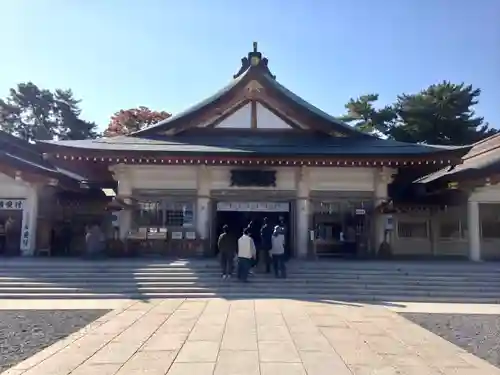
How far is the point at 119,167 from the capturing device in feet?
56.3

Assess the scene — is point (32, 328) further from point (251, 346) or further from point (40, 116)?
point (40, 116)

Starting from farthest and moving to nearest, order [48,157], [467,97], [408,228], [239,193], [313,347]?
1. [467,97]
2. [408,228]
3. [239,193]
4. [48,157]
5. [313,347]

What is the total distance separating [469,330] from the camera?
8.41m

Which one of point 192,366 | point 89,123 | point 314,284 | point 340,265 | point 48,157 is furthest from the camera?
point 89,123

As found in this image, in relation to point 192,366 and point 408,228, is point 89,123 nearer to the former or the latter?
point 408,228

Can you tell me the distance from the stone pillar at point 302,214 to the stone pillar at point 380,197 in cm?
267

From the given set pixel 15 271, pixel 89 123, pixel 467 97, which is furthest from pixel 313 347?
pixel 89 123

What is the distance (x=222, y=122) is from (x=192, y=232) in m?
5.02

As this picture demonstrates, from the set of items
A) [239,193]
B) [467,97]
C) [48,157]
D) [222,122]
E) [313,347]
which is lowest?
[313,347]

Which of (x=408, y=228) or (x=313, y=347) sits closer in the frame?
(x=313, y=347)

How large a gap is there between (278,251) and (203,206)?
→ 15.6 ft

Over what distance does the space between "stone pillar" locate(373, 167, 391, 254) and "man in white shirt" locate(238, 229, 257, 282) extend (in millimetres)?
6687

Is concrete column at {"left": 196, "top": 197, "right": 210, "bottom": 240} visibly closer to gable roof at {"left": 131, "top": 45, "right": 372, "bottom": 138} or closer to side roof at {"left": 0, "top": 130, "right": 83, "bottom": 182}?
gable roof at {"left": 131, "top": 45, "right": 372, "bottom": 138}

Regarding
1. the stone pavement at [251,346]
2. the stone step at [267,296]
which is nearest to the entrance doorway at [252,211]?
the stone step at [267,296]
